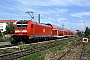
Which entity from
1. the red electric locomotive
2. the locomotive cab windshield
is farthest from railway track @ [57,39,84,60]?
the locomotive cab windshield

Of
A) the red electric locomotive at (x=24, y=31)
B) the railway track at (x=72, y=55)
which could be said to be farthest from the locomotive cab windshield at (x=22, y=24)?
the railway track at (x=72, y=55)

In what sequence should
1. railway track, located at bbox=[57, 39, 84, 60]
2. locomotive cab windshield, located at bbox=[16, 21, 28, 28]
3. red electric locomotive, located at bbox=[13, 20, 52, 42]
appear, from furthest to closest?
locomotive cab windshield, located at bbox=[16, 21, 28, 28], red electric locomotive, located at bbox=[13, 20, 52, 42], railway track, located at bbox=[57, 39, 84, 60]

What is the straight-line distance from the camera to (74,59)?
589 inches

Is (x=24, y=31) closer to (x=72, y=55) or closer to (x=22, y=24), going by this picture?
(x=22, y=24)

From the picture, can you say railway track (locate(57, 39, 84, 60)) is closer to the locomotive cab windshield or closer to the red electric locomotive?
the red electric locomotive

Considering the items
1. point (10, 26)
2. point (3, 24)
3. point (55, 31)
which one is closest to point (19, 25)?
point (55, 31)

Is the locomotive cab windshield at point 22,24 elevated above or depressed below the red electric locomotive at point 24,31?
above

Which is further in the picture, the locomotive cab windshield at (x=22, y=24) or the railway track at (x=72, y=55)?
the locomotive cab windshield at (x=22, y=24)

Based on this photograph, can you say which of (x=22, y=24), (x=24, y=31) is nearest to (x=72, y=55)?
(x=24, y=31)

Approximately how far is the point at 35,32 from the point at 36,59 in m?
19.1

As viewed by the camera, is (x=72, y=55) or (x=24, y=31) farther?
(x=24, y=31)

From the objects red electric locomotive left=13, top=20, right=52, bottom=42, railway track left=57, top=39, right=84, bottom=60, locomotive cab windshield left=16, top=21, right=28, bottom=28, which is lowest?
railway track left=57, top=39, right=84, bottom=60

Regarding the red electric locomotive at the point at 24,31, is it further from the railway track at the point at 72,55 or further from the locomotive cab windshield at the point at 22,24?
the railway track at the point at 72,55

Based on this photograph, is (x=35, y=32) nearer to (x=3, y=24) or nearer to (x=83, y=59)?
(x=83, y=59)
